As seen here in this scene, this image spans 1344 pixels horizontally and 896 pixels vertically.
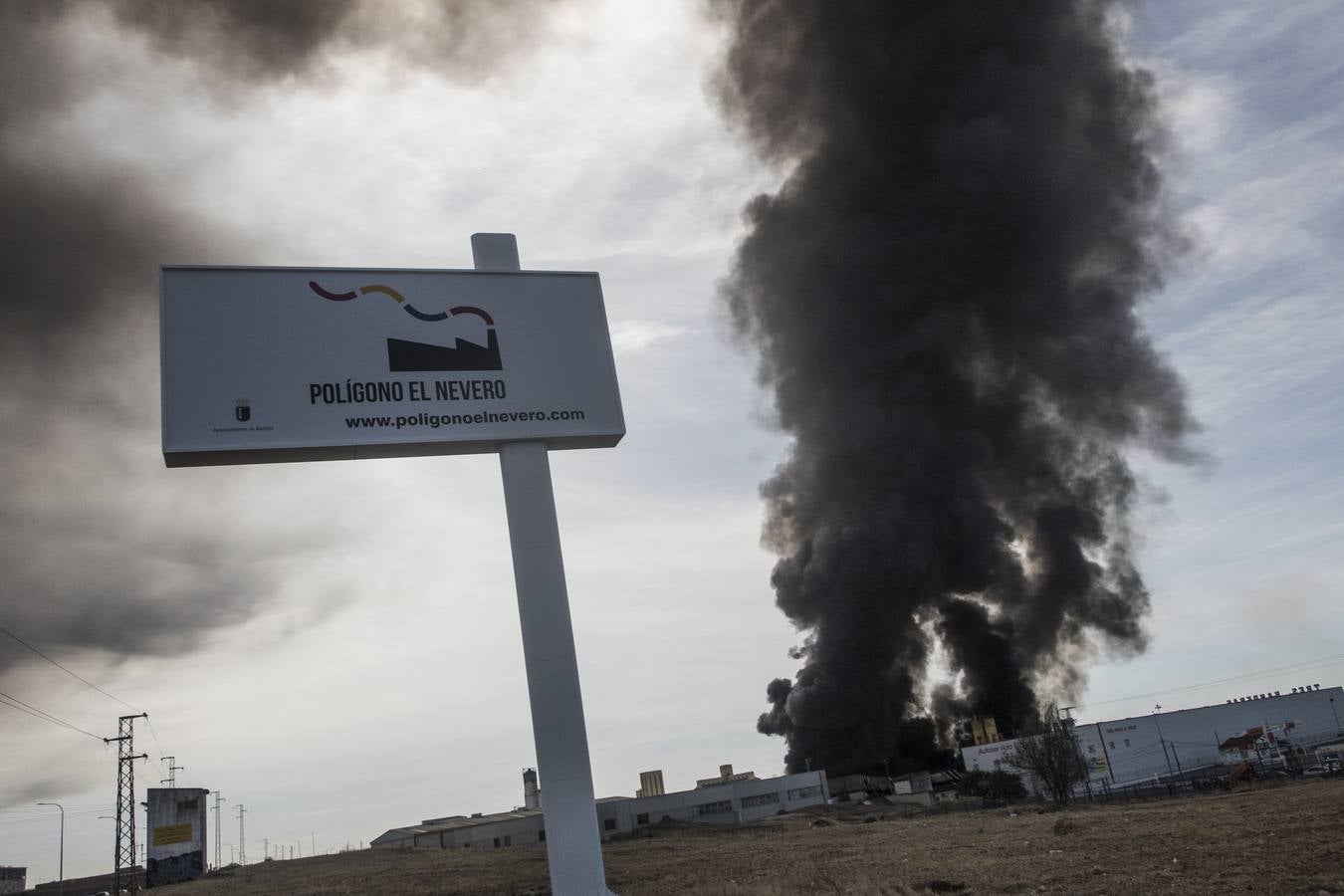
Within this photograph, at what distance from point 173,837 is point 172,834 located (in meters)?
0.15

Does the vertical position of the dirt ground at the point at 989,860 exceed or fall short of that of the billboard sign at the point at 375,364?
it falls short

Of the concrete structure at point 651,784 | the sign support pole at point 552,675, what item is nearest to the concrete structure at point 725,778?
the concrete structure at point 651,784

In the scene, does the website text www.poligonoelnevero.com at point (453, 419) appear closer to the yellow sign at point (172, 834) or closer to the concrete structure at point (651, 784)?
the yellow sign at point (172, 834)

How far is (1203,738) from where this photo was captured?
6134 cm

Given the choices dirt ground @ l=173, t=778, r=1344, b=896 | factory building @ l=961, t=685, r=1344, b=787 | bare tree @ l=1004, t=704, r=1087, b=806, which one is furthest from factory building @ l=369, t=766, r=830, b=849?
dirt ground @ l=173, t=778, r=1344, b=896

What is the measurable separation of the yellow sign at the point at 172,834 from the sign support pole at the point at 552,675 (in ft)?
124

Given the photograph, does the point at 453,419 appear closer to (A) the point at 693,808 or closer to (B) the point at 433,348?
(B) the point at 433,348

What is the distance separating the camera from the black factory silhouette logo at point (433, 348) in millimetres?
13609

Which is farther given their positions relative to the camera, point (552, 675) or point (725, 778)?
point (725, 778)

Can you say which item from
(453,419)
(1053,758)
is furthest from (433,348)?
(1053,758)

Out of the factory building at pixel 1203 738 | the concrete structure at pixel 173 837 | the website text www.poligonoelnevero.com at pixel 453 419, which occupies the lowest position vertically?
the factory building at pixel 1203 738

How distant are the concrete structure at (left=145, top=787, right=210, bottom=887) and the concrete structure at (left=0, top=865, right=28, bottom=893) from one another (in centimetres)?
4660

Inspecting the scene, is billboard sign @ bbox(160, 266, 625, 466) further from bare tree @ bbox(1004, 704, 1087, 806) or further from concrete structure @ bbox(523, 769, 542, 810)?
concrete structure @ bbox(523, 769, 542, 810)

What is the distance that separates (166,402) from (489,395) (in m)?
4.10
